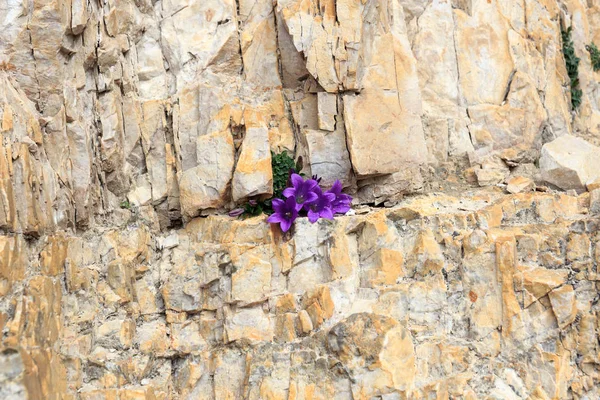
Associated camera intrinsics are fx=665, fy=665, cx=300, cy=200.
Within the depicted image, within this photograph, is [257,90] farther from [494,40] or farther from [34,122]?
[494,40]

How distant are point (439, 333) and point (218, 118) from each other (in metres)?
2.65

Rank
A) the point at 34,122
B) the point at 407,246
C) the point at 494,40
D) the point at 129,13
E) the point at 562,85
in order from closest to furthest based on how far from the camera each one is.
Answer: the point at 34,122, the point at 407,246, the point at 129,13, the point at 494,40, the point at 562,85

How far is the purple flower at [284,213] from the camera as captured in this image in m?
5.51

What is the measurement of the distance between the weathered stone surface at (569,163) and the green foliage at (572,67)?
1.23 meters

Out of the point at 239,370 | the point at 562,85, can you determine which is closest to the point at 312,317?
the point at 239,370

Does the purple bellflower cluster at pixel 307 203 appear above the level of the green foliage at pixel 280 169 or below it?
below

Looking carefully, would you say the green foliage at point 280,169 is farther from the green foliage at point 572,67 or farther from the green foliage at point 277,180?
the green foliage at point 572,67

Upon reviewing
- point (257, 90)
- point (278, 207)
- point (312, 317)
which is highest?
point (257, 90)

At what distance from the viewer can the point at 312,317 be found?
5168 millimetres

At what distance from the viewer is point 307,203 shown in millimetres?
5621

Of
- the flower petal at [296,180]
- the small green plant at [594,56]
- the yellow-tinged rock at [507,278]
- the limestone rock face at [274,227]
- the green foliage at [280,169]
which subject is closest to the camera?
the limestone rock face at [274,227]

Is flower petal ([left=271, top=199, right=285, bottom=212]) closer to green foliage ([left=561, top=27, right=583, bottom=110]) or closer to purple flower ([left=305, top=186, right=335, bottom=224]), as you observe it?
purple flower ([left=305, top=186, right=335, bottom=224])

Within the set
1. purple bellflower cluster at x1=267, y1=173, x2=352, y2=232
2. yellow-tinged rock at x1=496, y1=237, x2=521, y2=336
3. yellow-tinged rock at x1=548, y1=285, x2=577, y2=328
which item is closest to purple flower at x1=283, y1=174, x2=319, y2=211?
purple bellflower cluster at x1=267, y1=173, x2=352, y2=232

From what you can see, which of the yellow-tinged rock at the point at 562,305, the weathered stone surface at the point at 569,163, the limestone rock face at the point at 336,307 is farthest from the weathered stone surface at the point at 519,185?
the yellow-tinged rock at the point at 562,305
